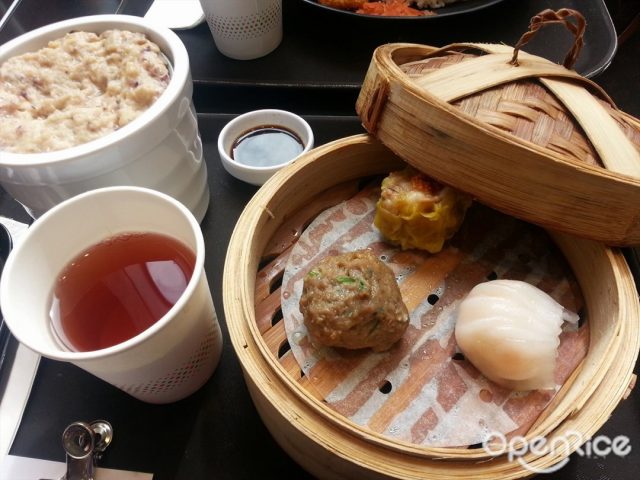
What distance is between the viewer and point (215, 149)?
1.72m

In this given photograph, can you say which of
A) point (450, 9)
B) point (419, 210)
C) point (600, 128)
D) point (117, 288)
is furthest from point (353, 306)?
point (450, 9)

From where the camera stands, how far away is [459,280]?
1.27m

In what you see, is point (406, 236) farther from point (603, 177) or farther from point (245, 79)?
point (245, 79)

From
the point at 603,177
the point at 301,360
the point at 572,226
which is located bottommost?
the point at 301,360

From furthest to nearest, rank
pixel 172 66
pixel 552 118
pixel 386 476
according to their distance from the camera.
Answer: pixel 172 66 → pixel 552 118 → pixel 386 476

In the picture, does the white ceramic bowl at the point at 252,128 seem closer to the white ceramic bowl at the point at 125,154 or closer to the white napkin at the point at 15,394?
the white ceramic bowl at the point at 125,154

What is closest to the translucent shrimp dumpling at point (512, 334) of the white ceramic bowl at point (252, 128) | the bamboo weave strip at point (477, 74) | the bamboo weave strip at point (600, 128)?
the bamboo weave strip at point (600, 128)

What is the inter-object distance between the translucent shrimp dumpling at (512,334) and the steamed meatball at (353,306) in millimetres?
163

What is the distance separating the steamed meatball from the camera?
103cm

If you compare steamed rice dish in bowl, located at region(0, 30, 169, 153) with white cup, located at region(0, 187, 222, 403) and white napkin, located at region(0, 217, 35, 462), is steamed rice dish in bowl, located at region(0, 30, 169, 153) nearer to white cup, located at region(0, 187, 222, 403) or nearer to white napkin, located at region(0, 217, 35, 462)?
white cup, located at region(0, 187, 222, 403)

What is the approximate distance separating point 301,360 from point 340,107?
1154mm

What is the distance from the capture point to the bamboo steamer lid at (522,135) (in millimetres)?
991

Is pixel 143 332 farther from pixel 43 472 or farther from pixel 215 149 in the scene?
pixel 215 149

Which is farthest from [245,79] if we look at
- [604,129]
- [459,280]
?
[604,129]
